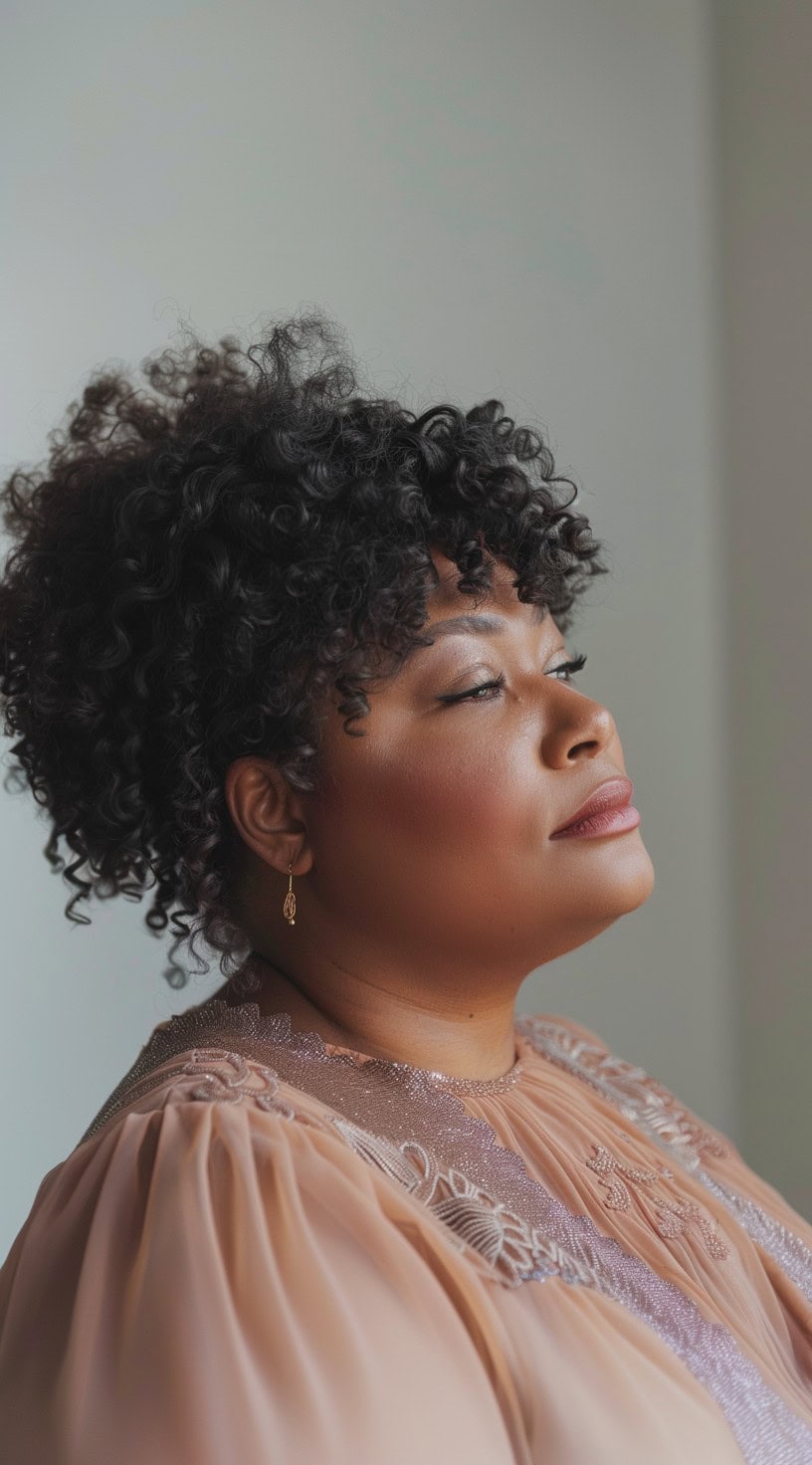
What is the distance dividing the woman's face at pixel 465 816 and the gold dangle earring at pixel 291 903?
19 mm

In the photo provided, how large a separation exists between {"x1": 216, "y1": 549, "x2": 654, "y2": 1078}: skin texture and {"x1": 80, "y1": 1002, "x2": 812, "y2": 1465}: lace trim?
1.8 inches

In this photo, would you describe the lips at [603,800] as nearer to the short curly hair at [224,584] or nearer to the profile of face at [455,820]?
the profile of face at [455,820]

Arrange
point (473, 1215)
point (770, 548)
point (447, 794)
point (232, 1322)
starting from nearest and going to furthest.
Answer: point (232, 1322) → point (473, 1215) → point (447, 794) → point (770, 548)

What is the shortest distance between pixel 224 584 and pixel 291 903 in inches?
10.1

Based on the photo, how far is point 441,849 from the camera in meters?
1.14

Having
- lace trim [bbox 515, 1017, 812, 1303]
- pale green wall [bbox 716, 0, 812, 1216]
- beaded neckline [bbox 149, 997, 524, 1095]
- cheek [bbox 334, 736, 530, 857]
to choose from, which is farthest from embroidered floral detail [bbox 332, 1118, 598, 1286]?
pale green wall [bbox 716, 0, 812, 1216]

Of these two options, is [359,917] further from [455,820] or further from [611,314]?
[611,314]

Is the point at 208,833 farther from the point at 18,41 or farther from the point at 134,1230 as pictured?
the point at 18,41

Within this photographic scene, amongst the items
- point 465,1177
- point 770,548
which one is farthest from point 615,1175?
point 770,548

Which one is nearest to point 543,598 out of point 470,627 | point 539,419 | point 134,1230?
point 470,627

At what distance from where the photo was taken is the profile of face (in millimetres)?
1140

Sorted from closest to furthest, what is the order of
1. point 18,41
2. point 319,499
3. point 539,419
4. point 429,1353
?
point 429,1353 < point 319,499 < point 18,41 < point 539,419

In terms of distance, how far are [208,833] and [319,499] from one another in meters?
0.28

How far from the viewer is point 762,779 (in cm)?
216
